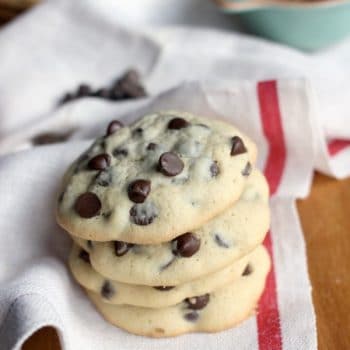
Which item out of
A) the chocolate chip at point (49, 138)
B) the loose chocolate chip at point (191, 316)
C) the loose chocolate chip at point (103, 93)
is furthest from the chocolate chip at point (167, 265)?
the loose chocolate chip at point (103, 93)

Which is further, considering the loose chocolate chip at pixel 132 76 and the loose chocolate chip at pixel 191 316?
the loose chocolate chip at pixel 132 76

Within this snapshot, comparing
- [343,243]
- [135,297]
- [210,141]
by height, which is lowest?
[343,243]

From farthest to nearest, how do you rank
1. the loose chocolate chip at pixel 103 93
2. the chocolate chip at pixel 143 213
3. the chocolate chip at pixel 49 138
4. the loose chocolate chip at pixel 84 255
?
the loose chocolate chip at pixel 103 93 → the chocolate chip at pixel 49 138 → the loose chocolate chip at pixel 84 255 → the chocolate chip at pixel 143 213

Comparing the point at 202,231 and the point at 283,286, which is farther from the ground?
the point at 202,231

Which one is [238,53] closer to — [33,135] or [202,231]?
[33,135]

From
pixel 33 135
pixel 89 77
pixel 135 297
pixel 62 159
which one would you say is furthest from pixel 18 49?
pixel 135 297

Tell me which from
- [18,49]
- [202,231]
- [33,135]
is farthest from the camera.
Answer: [18,49]

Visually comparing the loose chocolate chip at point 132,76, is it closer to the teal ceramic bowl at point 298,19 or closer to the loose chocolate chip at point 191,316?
the teal ceramic bowl at point 298,19

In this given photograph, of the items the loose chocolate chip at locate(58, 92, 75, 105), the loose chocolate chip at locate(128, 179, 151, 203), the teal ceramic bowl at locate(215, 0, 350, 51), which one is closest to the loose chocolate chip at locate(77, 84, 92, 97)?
the loose chocolate chip at locate(58, 92, 75, 105)
